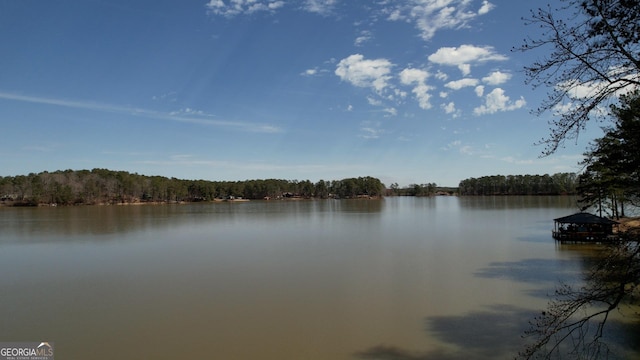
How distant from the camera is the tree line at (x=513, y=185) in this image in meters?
127

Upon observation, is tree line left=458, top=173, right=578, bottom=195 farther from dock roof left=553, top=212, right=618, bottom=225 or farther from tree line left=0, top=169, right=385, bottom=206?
dock roof left=553, top=212, right=618, bottom=225

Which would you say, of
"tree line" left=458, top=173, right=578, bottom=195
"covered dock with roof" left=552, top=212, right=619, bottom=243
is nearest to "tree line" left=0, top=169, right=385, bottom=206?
"tree line" left=458, top=173, right=578, bottom=195

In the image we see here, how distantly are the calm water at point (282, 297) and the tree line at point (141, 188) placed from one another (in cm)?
7522

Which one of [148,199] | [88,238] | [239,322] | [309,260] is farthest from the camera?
[148,199]

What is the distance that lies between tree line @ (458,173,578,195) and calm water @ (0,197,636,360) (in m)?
108

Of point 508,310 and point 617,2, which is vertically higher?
point 617,2

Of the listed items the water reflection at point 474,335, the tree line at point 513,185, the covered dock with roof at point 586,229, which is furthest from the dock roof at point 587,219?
the tree line at point 513,185

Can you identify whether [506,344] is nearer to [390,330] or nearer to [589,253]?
[390,330]

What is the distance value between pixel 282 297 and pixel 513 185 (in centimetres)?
15126

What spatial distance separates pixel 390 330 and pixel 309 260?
10548mm

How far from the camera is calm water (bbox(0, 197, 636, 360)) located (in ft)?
31.8

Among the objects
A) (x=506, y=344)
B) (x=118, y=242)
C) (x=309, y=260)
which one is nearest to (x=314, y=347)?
(x=506, y=344)

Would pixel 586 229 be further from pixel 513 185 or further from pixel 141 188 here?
pixel 513 185

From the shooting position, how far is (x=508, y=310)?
11898 millimetres
